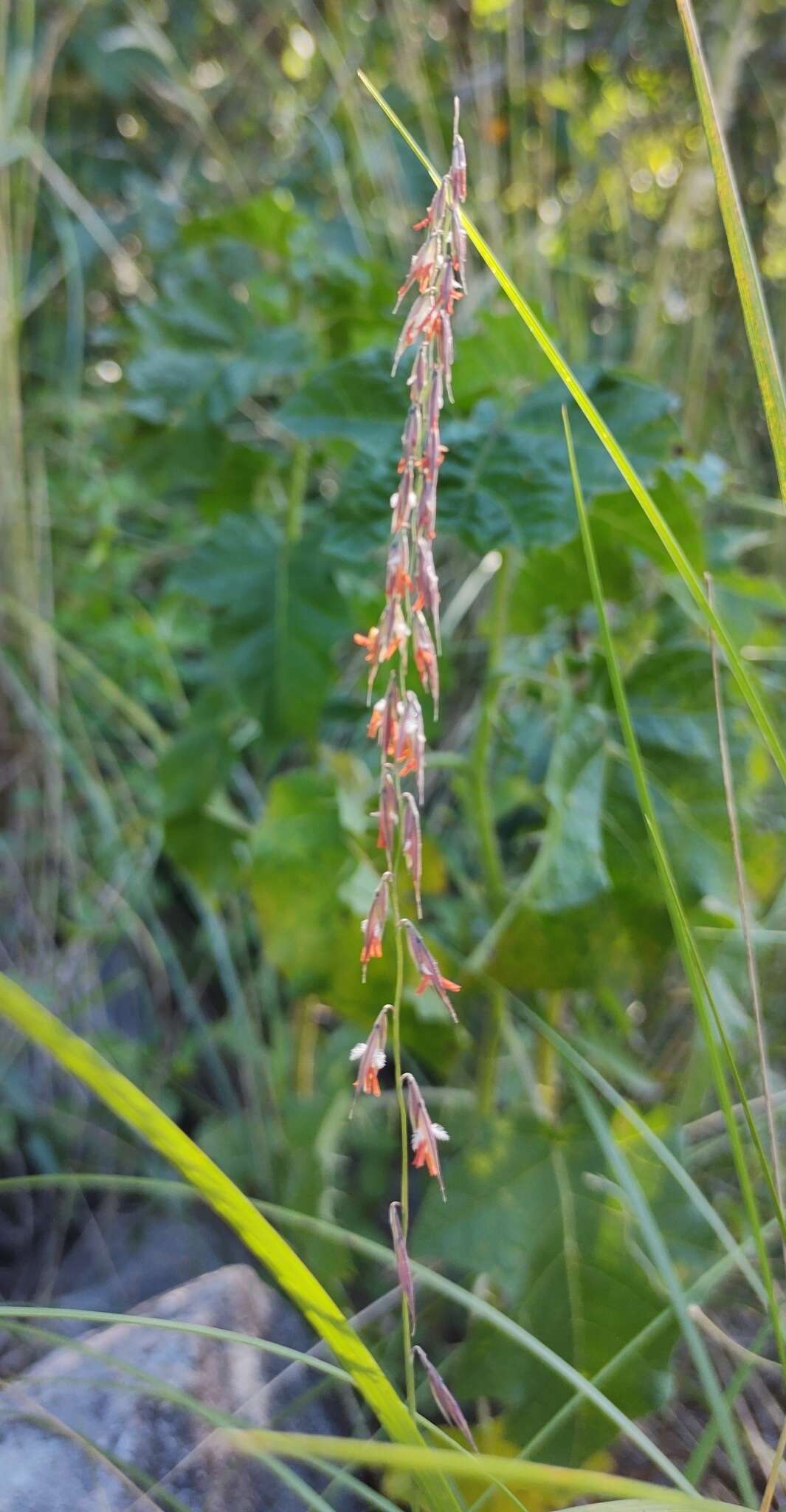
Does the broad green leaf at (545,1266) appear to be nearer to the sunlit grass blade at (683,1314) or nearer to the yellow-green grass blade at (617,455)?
the sunlit grass blade at (683,1314)

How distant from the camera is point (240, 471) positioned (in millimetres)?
972

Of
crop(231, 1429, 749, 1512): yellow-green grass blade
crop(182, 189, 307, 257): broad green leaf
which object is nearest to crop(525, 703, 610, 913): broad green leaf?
crop(231, 1429, 749, 1512): yellow-green grass blade

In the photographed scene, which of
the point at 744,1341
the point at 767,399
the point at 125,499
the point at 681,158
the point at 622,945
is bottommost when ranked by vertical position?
the point at 744,1341

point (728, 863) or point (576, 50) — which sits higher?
point (576, 50)

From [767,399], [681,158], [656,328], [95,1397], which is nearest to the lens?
[767,399]

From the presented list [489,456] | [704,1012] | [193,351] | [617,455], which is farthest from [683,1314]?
[193,351]

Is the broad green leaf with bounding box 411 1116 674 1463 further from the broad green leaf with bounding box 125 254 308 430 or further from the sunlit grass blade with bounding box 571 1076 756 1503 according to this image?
the broad green leaf with bounding box 125 254 308 430

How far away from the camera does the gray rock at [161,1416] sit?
1.65 ft

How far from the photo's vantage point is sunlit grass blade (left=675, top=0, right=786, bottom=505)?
16.4 inches

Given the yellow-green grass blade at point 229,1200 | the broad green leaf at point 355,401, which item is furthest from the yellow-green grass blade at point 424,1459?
the broad green leaf at point 355,401

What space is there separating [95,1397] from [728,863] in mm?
507

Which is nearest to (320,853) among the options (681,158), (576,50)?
(681,158)

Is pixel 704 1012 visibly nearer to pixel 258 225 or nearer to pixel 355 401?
pixel 355 401

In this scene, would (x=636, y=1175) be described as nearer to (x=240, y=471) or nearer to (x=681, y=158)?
(x=240, y=471)
